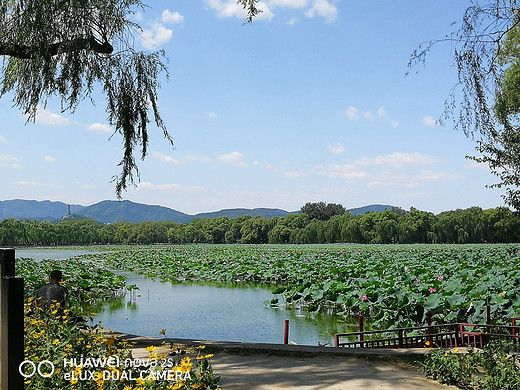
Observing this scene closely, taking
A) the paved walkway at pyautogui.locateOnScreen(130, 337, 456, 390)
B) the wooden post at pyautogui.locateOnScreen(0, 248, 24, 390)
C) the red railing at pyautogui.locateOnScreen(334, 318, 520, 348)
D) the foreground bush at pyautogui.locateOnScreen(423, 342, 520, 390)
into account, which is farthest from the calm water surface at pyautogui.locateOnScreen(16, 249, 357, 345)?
the wooden post at pyautogui.locateOnScreen(0, 248, 24, 390)

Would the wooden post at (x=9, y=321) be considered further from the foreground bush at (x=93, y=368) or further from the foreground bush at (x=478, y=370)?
the foreground bush at (x=478, y=370)

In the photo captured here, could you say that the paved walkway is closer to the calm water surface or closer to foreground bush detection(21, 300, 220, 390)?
foreground bush detection(21, 300, 220, 390)

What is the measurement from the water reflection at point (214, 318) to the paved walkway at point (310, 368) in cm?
353

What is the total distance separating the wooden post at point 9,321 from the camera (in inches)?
92.9

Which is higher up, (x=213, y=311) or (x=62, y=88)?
(x=62, y=88)

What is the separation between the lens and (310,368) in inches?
184

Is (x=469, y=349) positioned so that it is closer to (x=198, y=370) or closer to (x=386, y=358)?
(x=386, y=358)

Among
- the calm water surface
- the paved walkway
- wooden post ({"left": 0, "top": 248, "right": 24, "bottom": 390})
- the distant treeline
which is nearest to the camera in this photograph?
wooden post ({"left": 0, "top": 248, "right": 24, "bottom": 390})

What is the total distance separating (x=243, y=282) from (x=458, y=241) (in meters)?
55.8

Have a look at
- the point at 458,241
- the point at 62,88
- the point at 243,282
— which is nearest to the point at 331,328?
the point at 62,88

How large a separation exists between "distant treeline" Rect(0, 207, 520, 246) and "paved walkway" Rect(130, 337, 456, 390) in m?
58.3

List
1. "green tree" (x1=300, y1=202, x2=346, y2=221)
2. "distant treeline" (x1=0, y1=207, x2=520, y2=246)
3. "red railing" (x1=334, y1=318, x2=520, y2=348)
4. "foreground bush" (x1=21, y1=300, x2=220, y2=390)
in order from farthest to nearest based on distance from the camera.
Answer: "green tree" (x1=300, y1=202, x2=346, y2=221), "distant treeline" (x1=0, y1=207, x2=520, y2=246), "red railing" (x1=334, y1=318, x2=520, y2=348), "foreground bush" (x1=21, y1=300, x2=220, y2=390)

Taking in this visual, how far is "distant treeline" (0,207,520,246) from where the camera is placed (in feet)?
226

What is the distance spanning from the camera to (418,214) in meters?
79.2
